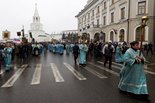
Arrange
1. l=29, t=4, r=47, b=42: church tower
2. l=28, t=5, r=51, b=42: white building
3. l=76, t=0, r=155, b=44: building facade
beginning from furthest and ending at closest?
l=28, t=5, r=51, b=42: white building → l=29, t=4, r=47, b=42: church tower → l=76, t=0, r=155, b=44: building facade

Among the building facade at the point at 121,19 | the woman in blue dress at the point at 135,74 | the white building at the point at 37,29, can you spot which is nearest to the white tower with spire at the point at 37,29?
the white building at the point at 37,29

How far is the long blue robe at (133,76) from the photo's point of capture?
297 inches

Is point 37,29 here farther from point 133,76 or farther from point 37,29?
point 133,76

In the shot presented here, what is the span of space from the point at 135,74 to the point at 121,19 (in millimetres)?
32475

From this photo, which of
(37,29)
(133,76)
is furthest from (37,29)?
(133,76)

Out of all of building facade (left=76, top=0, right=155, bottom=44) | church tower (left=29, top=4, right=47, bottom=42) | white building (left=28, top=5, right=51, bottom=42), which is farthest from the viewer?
white building (left=28, top=5, right=51, bottom=42)

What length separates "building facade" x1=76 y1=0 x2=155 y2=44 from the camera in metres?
34.2

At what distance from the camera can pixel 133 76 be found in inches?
305

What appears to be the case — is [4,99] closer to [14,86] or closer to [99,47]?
[14,86]

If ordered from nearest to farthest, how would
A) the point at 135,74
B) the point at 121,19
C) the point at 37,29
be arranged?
the point at 135,74 → the point at 121,19 → the point at 37,29

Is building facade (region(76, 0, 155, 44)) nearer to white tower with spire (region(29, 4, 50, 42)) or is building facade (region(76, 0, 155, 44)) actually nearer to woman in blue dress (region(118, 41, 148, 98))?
woman in blue dress (region(118, 41, 148, 98))

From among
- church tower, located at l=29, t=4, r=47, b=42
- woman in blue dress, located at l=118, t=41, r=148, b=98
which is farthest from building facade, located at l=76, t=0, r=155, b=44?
church tower, located at l=29, t=4, r=47, b=42

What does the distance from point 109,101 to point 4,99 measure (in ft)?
10.9

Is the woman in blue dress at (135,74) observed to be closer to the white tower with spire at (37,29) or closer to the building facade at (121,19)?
the building facade at (121,19)
